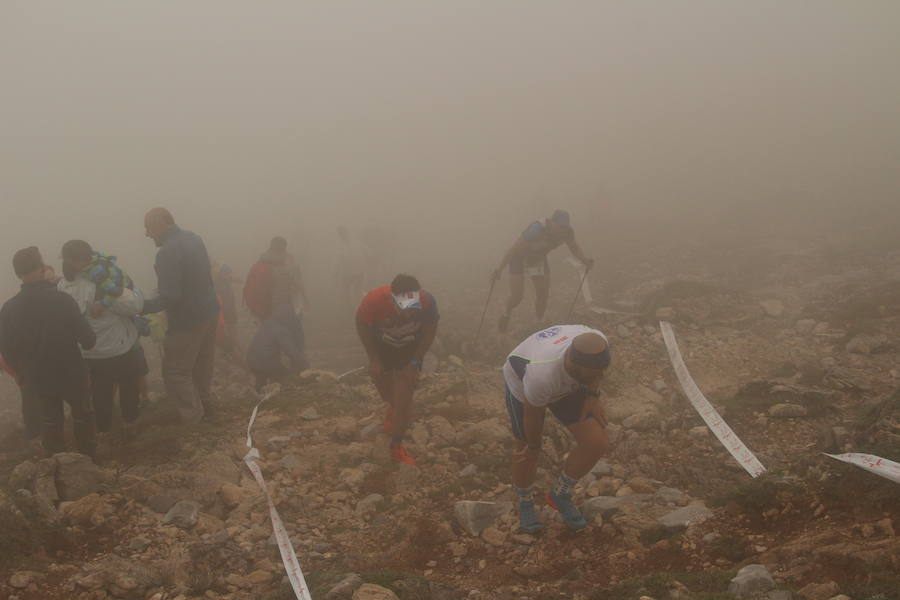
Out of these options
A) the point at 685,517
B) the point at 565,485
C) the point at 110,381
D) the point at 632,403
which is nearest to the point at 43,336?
the point at 110,381

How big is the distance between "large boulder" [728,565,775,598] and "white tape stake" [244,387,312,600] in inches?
89.5

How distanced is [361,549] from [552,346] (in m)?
1.96

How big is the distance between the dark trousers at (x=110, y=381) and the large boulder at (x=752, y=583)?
4842 millimetres

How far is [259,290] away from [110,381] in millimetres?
2269

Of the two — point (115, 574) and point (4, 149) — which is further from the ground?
point (4, 149)

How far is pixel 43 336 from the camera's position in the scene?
4.93 metres

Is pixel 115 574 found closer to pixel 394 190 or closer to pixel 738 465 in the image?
pixel 738 465

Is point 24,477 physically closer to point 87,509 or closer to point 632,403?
point 87,509

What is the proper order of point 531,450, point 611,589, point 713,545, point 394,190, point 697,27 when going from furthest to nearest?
point 697,27 → point 394,190 → point 531,450 → point 713,545 → point 611,589

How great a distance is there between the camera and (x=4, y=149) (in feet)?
139

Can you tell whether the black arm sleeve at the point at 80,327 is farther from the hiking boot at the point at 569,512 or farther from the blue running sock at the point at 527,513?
the hiking boot at the point at 569,512

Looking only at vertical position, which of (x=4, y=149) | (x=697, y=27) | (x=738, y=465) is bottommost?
(x=738, y=465)

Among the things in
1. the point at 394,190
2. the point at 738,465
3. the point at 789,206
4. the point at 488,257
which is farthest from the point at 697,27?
the point at 738,465

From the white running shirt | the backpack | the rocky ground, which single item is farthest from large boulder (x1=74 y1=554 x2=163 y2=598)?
the backpack
